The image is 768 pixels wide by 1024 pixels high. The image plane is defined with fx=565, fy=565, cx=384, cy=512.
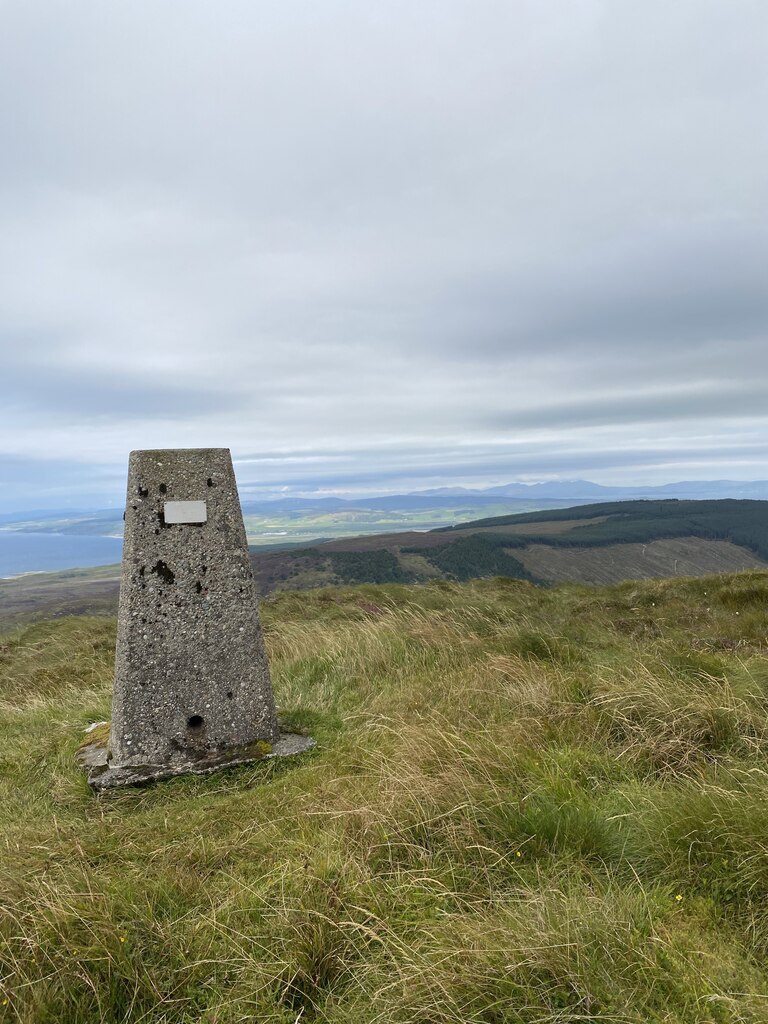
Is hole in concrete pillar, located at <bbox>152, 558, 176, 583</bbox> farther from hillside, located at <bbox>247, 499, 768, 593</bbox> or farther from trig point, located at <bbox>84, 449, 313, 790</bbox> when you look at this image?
hillside, located at <bbox>247, 499, 768, 593</bbox>

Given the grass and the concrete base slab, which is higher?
the grass

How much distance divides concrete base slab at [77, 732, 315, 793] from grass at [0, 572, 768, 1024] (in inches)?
5.8

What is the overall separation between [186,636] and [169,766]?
1.29 meters

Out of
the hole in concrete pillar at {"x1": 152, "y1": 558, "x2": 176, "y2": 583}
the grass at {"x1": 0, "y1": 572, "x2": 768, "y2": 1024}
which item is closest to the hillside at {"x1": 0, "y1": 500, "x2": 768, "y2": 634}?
the hole in concrete pillar at {"x1": 152, "y1": 558, "x2": 176, "y2": 583}

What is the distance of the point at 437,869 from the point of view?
298cm

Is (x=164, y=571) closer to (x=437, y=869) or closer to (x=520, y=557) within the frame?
(x=437, y=869)

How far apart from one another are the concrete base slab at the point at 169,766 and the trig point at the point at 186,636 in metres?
0.01

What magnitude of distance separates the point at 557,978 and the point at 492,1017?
0.91ft

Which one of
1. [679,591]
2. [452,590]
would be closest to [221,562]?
[679,591]

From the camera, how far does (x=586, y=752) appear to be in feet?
13.6

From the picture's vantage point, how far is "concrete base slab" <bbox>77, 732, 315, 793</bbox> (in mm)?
5477

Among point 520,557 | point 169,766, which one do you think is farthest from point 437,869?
point 520,557

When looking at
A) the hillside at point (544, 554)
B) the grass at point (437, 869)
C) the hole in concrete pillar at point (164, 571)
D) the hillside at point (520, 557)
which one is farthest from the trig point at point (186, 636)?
the hillside at point (544, 554)

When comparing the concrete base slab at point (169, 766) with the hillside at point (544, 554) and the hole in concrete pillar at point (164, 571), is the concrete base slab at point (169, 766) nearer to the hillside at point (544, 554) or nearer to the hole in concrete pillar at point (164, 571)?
the hole in concrete pillar at point (164, 571)
